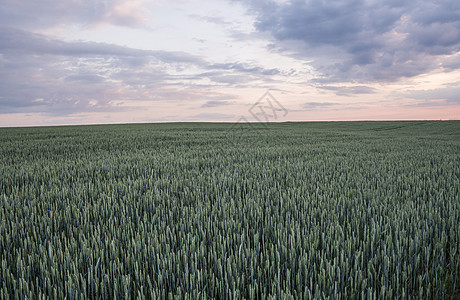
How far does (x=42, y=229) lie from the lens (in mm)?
2834

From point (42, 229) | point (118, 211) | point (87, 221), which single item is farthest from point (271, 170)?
point (42, 229)

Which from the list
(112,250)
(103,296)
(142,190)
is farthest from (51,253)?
(142,190)

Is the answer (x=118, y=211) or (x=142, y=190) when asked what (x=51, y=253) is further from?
(x=142, y=190)

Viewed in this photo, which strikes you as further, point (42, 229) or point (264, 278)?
point (42, 229)

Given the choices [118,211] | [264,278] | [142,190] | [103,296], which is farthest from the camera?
[142,190]

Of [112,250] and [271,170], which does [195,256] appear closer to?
[112,250]

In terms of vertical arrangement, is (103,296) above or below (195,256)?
below

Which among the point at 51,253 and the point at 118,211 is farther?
the point at 118,211

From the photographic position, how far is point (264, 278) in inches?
75.7

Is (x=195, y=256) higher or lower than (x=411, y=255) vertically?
higher

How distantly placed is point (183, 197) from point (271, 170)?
269 cm

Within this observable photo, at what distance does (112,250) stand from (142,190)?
2362 mm

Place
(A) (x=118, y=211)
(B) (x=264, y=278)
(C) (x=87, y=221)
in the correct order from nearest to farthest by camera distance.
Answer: (B) (x=264, y=278)
(C) (x=87, y=221)
(A) (x=118, y=211)

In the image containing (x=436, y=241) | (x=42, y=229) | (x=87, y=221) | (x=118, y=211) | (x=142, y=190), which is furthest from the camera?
(x=142, y=190)
